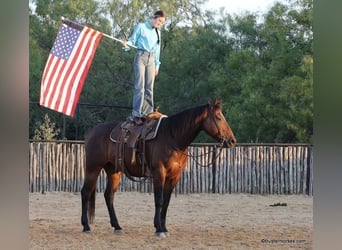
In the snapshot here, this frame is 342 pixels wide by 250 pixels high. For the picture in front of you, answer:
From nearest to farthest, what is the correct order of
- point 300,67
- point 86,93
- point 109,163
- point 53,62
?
point 53,62, point 109,163, point 300,67, point 86,93

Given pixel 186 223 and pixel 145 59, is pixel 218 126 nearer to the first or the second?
pixel 145 59

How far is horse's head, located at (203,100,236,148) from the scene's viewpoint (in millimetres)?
6918

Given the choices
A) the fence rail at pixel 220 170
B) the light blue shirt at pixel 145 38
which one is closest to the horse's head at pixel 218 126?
the light blue shirt at pixel 145 38

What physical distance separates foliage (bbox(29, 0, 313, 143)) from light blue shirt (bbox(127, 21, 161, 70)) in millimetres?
5186

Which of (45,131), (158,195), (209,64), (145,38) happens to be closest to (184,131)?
(158,195)

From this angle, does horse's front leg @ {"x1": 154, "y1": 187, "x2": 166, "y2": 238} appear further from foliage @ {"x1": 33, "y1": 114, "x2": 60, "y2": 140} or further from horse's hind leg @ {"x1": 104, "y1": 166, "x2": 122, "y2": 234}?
foliage @ {"x1": 33, "y1": 114, "x2": 60, "y2": 140}

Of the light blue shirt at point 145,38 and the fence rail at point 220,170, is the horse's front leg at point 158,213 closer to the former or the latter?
the light blue shirt at point 145,38

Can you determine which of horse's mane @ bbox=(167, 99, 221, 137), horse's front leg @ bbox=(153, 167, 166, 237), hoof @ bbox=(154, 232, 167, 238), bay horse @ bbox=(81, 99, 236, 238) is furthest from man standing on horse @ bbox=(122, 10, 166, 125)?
hoof @ bbox=(154, 232, 167, 238)

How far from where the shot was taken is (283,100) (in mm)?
12703

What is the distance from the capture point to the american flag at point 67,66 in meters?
6.67
